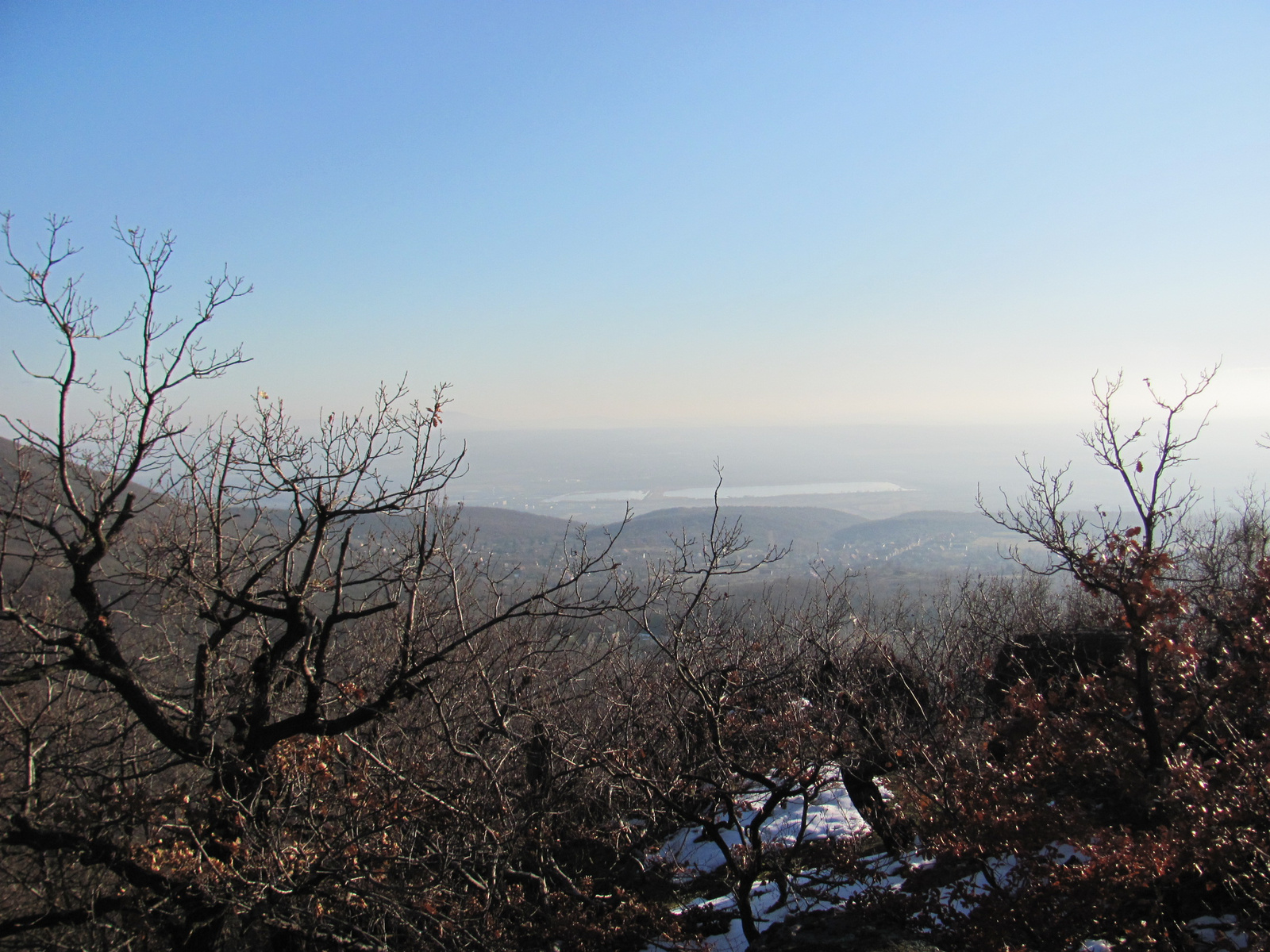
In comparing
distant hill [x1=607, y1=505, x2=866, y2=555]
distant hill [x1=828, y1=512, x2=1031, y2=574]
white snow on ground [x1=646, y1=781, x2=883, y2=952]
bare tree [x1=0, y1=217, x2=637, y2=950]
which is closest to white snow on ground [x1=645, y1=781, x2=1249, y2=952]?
white snow on ground [x1=646, y1=781, x2=883, y2=952]

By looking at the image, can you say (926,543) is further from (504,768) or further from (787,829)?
(504,768)

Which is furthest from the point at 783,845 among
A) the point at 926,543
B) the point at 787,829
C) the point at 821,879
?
the point at 926,543

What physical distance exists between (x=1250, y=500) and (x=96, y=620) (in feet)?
119

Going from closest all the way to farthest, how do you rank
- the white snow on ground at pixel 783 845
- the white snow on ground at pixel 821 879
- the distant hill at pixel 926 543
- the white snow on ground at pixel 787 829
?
the white snow on ground at pixel 821 879, the white snow on ground at pixel 783 845, the white snow on ground at pixel 787 829, the distant hill at pixel 926 543

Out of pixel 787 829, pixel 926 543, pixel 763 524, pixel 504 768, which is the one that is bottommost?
pixel 926 543

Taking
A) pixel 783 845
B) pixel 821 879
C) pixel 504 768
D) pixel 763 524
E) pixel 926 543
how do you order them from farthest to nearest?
pixel 926 543 → pixel 763 524 → pixel 504 768 → pixel 783 845 → pixel 821 879

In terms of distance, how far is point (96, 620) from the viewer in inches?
312

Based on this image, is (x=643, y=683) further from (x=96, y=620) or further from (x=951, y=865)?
(x=96, y=620)

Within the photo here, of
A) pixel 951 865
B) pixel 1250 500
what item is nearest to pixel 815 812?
pixel 951 865

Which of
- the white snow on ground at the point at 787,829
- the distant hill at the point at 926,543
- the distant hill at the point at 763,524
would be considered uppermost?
the white snow on ground at the point at 787,829

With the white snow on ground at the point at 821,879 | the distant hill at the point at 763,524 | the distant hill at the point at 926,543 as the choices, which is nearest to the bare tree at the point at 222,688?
the white snow on ground at the point at 821,879

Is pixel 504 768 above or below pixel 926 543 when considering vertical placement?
above

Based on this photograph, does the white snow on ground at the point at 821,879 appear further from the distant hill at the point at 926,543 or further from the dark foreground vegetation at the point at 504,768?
the distant hill at the point at 926,543

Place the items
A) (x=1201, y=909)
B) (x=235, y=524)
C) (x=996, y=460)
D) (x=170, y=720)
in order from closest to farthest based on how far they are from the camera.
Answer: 1. (x=1201, y=909)
2. (x=170, y=720)
3. (x=235, y=524)
4. (x=996, y=460)
